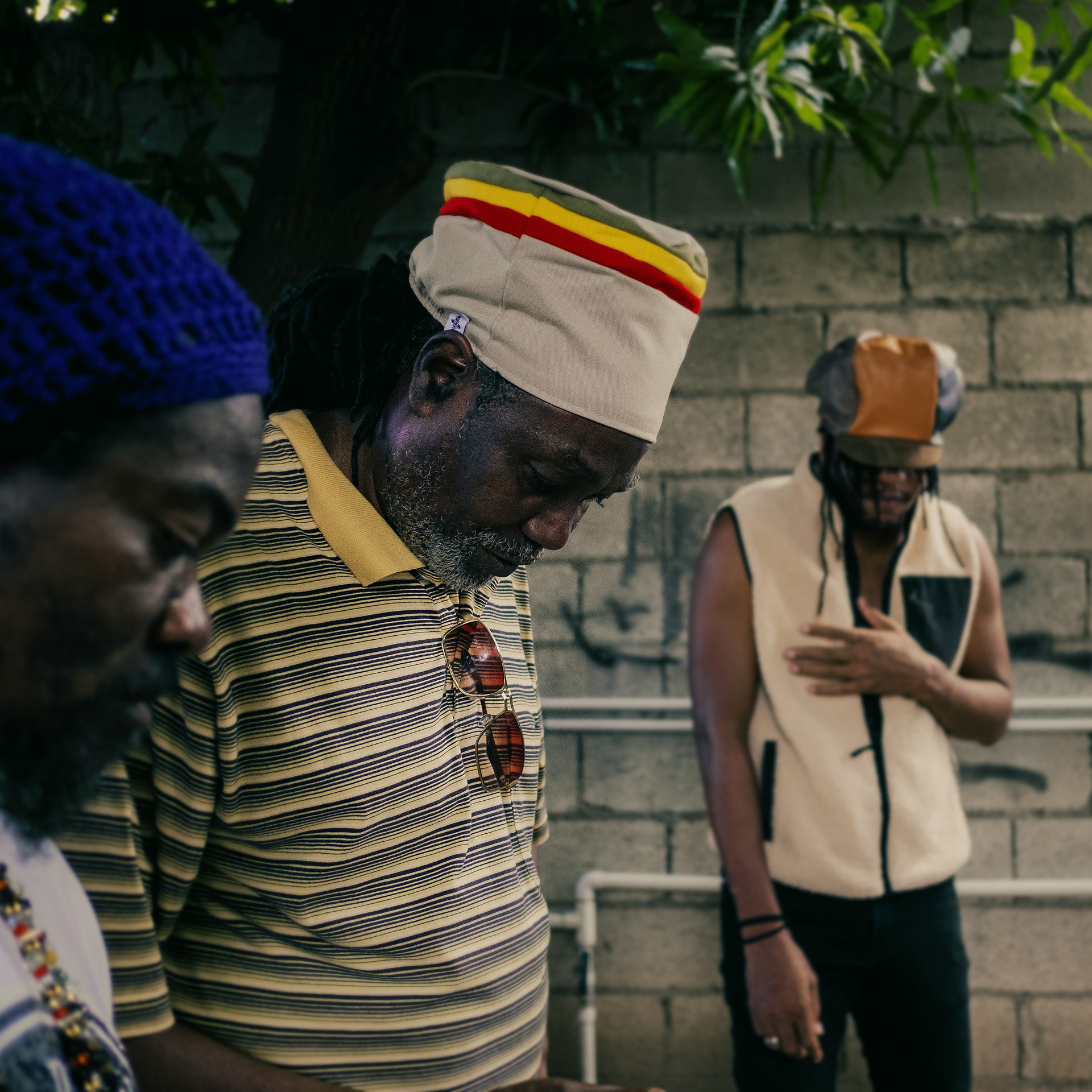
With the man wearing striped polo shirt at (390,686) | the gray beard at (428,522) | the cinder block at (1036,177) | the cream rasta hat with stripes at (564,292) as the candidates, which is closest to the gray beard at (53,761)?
the man wearing striped polo shirt at (390,686)

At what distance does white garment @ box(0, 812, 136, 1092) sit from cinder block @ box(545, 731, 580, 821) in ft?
6.45

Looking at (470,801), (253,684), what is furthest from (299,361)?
(470,801)

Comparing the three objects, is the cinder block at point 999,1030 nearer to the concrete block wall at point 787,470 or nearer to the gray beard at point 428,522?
the concrete block wall at point 787,470

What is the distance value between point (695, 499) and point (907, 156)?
1.08m

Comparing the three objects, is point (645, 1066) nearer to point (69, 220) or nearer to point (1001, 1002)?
point (1001, 1002)

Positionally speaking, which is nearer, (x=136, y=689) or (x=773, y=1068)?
(x=136, y=689)

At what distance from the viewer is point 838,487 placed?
196 cm

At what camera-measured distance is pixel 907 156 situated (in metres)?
2.50

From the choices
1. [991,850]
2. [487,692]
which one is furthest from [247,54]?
[991,850]

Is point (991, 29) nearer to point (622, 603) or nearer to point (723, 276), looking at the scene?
point (723, 276)

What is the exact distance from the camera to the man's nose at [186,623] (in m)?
0.54

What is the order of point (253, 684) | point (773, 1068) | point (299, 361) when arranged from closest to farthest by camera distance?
point (253, 684)
point (299, 361)
point (773, 1068)

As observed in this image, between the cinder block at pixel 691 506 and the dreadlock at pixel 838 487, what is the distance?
1.83ft

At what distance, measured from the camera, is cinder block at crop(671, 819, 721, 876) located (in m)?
2.52
